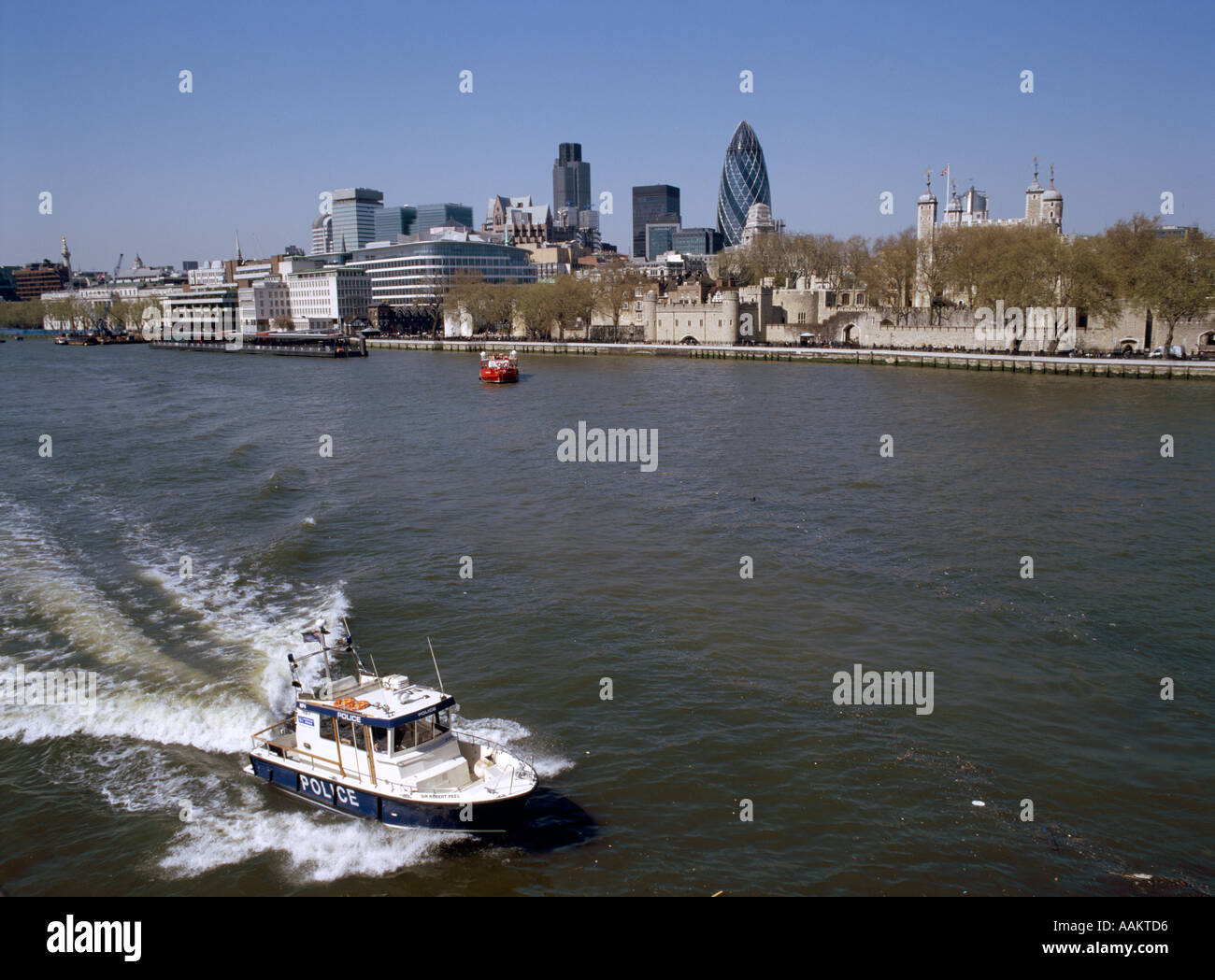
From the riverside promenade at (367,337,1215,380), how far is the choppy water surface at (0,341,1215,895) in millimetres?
27928

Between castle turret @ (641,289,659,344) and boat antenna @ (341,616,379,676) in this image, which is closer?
boat antenna @ (341,616,379,676)

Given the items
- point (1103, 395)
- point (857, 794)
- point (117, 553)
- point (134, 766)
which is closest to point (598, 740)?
point (857, 794)

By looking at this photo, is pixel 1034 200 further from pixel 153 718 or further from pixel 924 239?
pixel 153 718

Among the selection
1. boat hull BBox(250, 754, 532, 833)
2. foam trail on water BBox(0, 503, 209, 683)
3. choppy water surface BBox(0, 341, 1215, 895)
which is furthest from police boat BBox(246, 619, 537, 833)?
foam trail on water BBox(0, 503, 209, 683)

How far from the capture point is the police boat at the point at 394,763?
12.3 metres

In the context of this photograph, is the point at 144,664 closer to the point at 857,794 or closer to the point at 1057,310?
the point at 857,794

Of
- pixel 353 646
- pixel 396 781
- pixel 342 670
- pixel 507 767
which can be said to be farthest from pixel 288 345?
pixel 507 767

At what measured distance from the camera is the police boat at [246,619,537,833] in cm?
1234

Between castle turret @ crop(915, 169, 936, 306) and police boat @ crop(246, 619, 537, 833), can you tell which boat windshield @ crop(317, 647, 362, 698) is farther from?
castle turret @ crop(915, 169, 936, 306)

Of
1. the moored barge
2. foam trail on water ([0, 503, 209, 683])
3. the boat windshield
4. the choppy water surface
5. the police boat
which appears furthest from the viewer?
the moored barge

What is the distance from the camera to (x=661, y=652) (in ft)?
59.6

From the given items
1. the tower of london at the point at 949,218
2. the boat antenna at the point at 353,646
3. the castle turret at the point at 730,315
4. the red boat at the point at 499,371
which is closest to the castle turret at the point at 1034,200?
the tower of london at the point at 949,218

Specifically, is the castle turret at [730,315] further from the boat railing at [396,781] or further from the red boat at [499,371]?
the boat railing at [396,781]
